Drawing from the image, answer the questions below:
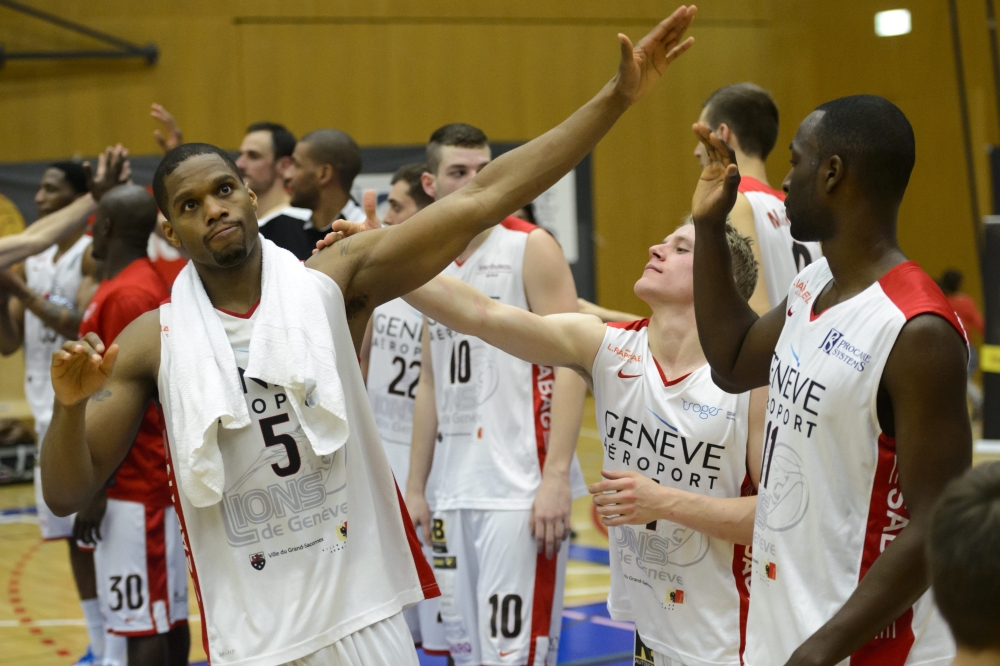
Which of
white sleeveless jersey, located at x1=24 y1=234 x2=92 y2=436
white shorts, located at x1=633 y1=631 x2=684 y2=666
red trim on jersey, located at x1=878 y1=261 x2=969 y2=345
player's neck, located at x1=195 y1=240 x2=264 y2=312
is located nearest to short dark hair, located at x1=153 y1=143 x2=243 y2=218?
player's neck, located at x1=195 y1=240 x2=264 y2=312

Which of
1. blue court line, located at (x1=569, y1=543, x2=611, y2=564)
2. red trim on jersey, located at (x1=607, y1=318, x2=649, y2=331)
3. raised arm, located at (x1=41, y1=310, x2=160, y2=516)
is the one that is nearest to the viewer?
raised arm, located at (x1=41, y1=310, x2=160, y2=516)

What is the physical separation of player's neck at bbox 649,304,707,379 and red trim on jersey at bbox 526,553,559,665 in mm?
1388

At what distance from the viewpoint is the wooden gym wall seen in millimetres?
13266

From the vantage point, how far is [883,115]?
7.63 feet

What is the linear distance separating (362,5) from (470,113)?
2.03 m

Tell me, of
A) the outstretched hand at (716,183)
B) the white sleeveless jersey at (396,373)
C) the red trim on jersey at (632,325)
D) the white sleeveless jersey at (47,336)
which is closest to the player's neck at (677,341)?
the red trim on jersey at (632,325)

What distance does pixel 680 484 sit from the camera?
126 inches

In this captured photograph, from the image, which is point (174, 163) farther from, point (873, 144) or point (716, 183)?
point (873, 144)

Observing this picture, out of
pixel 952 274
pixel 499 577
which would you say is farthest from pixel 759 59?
pixel 499 577

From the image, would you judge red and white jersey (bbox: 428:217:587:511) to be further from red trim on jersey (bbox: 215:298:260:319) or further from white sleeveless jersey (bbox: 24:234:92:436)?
white sleeveless jersey (bbox: 24:234:92:436)

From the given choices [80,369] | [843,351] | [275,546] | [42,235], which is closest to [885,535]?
[843,351]

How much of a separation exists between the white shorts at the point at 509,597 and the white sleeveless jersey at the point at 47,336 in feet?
12.3

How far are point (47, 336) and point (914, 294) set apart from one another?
6380mm

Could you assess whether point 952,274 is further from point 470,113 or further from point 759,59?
point 470,113
